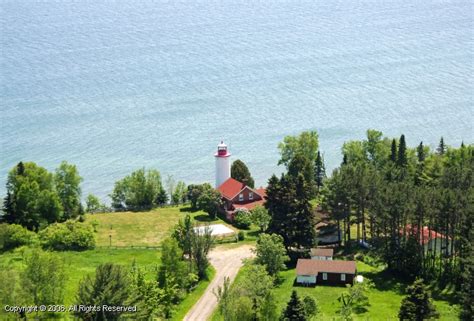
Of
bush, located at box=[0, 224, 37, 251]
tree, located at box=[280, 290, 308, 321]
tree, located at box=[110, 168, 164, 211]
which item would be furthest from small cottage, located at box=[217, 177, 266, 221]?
tree, located at box=[280, 290, 308, 321]

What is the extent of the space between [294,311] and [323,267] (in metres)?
12.1

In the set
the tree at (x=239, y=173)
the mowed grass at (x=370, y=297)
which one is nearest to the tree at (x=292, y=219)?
the mowed grass at (x=370, y=297)

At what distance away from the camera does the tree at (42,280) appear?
44.8m

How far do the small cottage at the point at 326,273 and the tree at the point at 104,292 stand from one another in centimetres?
1742

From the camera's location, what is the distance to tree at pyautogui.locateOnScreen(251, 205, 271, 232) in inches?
2657

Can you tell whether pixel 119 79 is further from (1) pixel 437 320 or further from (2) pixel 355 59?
(1) pixel 437 320

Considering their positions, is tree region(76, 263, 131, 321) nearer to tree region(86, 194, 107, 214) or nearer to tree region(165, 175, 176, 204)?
tree region(86, 194, 107, 214)

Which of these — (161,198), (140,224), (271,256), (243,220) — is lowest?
(271,256)

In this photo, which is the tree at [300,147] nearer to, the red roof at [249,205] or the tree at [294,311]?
the red roof at [249,205]

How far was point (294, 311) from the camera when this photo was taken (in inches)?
1720

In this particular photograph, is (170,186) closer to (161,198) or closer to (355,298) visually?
(161,198)

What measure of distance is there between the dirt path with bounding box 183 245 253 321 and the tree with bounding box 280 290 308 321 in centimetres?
762

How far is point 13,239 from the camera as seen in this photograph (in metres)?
63.6

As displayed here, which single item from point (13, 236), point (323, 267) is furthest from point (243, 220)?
point (13, 236)
